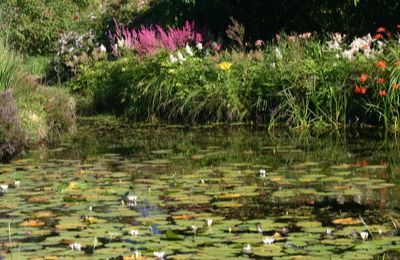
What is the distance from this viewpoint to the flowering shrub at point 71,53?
70.2ft

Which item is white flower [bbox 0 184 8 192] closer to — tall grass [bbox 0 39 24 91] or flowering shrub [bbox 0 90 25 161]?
flowering shrub [bbox 0 90 25 161]

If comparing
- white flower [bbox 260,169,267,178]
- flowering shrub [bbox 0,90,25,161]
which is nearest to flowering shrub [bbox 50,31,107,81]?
flowering shrub [bbox 0,90,25,161]

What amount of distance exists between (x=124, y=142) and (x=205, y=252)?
6.86m

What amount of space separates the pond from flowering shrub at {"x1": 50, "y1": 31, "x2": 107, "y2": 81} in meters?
7.65

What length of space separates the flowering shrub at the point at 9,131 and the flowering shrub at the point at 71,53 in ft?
25.3

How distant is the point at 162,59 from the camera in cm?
1748

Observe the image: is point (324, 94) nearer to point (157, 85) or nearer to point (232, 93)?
point (232, 93)

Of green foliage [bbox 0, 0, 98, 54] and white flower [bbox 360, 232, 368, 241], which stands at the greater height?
green foliage [bbox 0, 0, 98, 54]

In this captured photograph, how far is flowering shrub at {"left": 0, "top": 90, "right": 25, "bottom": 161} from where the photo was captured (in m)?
12.4

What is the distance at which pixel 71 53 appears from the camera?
885 inches

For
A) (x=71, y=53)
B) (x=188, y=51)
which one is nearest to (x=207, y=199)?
(x=188, y=51)

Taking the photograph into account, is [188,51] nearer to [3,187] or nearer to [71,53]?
[71,53]

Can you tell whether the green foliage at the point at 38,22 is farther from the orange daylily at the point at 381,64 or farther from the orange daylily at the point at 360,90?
the orange daylily at the point at 381,64

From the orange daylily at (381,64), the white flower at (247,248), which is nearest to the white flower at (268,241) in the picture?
the white flower at (247,248)
